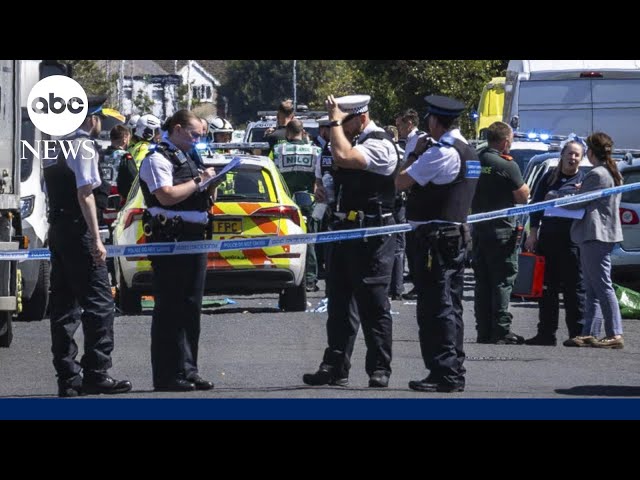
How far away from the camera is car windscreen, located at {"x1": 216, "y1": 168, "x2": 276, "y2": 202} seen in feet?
44.2

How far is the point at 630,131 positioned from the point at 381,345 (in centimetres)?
1020

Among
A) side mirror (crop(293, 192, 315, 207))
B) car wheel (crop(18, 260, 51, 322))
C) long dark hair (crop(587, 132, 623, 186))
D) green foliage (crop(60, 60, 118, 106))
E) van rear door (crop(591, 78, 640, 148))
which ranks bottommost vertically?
car wheel (crop(18, 260, 51, 322))

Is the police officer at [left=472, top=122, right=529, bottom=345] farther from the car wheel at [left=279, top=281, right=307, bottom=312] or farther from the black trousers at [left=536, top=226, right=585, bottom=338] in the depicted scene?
the car wheel at [left=279, top=281, right=307, bottom=312]

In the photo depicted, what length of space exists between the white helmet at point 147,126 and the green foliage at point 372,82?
93 centimetres

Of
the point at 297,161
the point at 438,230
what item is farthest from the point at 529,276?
the point at 297,161

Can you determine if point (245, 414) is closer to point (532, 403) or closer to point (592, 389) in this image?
point (532, 403)

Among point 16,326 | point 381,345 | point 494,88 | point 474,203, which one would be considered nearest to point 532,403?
point 381,345

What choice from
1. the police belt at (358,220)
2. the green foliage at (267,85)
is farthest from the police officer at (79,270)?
the green foliage at (267,85)

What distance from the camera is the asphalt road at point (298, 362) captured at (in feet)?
31.8

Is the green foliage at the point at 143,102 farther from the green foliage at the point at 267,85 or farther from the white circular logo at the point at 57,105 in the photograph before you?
the white circular logo at the point at 57,105

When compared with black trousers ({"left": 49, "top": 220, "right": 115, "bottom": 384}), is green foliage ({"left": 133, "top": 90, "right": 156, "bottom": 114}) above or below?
above

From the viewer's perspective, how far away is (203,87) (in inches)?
1172

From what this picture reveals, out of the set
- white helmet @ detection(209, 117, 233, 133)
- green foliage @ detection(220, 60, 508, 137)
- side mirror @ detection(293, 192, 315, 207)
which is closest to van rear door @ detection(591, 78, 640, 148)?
green foliage @ detection(220, 60, 508, 137)

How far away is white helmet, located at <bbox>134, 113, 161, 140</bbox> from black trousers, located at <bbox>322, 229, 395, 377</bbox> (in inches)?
174
